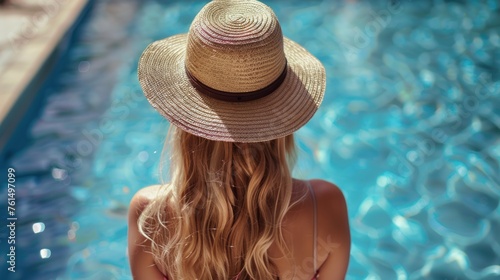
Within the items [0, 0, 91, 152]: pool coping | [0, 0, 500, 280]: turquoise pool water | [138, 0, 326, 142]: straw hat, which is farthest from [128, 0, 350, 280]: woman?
[0, 0, 91, 152]: pool coping

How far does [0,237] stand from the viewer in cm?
274

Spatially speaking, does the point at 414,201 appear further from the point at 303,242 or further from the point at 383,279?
the point at 303,242

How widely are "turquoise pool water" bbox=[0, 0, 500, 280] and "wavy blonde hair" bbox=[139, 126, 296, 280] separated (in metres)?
1.21

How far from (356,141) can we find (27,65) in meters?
2.18

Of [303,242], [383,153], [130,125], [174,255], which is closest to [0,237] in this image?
[130,125]

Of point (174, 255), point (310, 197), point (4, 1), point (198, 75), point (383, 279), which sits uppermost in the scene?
point (198, 75)

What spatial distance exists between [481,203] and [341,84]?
4.04 ft

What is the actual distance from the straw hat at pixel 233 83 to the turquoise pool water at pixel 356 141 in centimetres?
145

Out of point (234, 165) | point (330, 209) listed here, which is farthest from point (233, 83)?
point (330, 209)

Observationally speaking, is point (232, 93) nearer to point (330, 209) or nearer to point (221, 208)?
point (221, 208)

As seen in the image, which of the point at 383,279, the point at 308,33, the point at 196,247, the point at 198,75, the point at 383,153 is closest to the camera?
the point at 198,75

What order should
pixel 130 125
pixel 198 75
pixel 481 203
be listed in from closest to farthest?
1. pixel 198 75
2. pixel 481 203
3. pixel 130 125

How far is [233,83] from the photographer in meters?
1.38

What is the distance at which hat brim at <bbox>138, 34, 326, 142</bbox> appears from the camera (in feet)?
4.51
